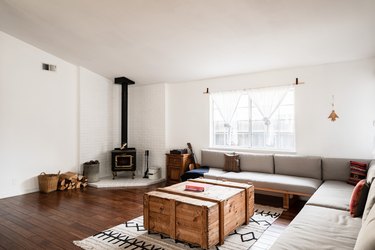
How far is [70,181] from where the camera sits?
17.0 ft

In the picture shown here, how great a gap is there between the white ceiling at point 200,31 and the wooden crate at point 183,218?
2.42 metres

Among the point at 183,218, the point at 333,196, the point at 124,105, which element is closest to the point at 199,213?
the point at 183,218

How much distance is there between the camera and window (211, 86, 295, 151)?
4.73 m

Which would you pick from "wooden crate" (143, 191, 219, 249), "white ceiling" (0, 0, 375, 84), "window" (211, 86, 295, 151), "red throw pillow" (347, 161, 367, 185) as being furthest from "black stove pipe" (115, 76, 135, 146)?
"red throw pillow" (347, 161, 367, 185)

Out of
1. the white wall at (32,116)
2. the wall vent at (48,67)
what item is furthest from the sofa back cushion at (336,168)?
the wall vent at (48,67)

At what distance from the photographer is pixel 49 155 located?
5.24 metres

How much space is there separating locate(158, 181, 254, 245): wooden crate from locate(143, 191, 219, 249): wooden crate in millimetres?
79

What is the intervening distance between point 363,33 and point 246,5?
169cm

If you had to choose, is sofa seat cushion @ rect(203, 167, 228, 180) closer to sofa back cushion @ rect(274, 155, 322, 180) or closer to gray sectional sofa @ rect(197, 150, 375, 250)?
gray sectional sofa @ rect(197, 150, 375, 250)

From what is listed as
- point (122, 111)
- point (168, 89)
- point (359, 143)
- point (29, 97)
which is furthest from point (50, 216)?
point (359, 143)

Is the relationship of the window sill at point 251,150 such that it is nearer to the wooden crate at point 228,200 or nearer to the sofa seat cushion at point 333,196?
the sofa seat cushion at point 333,196

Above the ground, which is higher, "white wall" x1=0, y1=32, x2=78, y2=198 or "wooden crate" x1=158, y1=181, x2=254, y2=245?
"white wall" x1=0, y1=32, x2=78, y2=198

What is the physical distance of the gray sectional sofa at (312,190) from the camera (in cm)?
185

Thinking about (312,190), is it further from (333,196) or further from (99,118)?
(99,118)
